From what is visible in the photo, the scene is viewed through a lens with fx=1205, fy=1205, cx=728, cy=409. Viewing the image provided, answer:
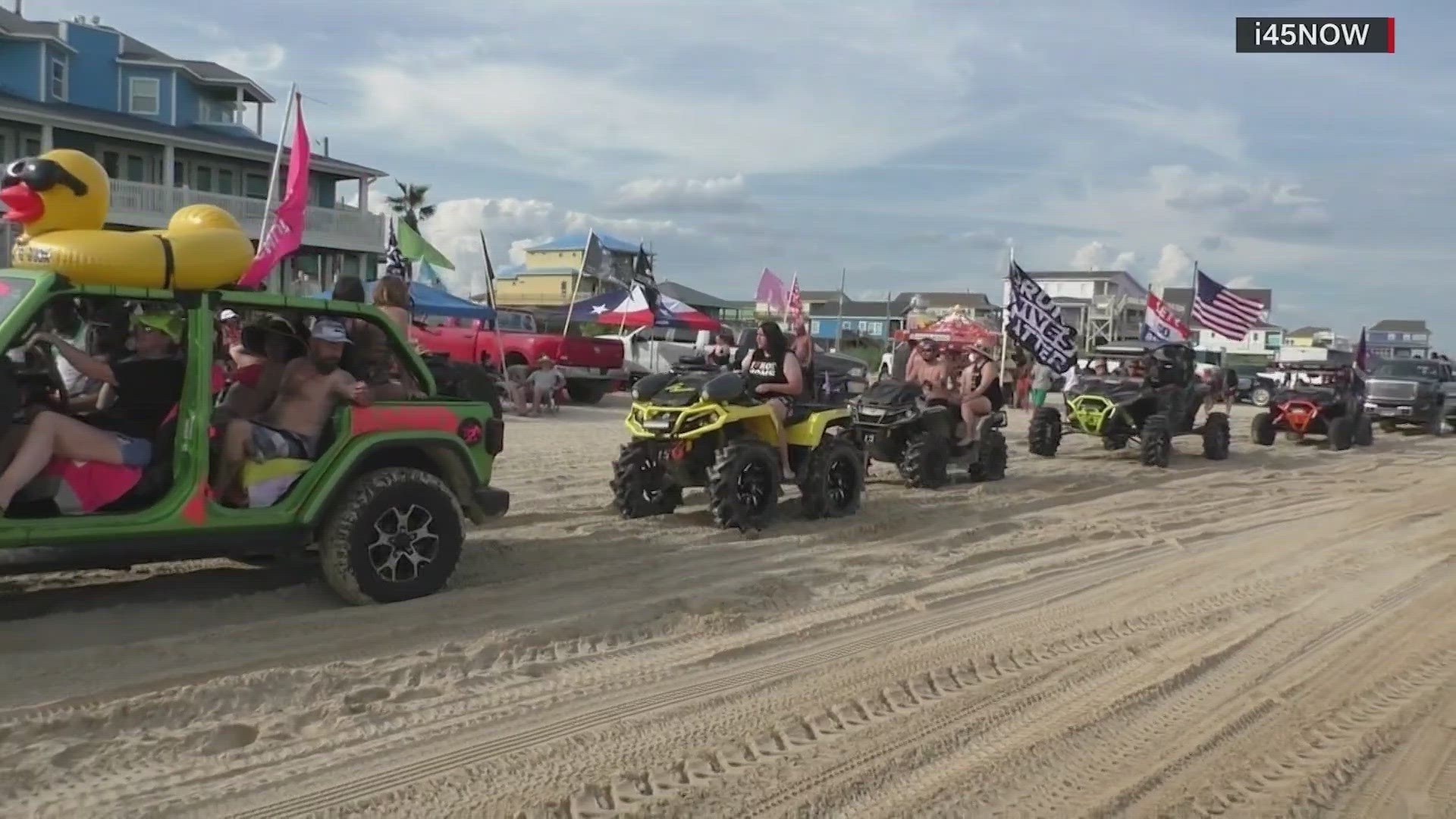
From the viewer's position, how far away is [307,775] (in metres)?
3.92

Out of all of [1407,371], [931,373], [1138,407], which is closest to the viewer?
[931,373]

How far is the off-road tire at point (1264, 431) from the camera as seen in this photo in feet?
65.2

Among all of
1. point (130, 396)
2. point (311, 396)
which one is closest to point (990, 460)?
point (311, 396)

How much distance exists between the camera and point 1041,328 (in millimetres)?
17844

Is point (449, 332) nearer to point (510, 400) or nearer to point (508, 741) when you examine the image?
point (510, 400)

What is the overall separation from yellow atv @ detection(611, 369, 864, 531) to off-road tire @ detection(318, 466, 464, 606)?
9.36 feet

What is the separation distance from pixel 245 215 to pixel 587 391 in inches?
458

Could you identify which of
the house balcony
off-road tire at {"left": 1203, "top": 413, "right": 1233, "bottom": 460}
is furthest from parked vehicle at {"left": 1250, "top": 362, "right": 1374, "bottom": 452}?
the house balcony

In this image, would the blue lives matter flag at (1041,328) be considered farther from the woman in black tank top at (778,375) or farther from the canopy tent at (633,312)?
the canopy tent at (633,312)

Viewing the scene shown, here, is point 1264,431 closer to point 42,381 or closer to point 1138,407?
point 1138,407

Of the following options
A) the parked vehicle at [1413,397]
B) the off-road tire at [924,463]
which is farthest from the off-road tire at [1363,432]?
the off-road tire at [924,463]

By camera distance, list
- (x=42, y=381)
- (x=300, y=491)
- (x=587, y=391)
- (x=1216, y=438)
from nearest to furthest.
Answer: (x=42, y=381), (x=300, y=491), (x=1216, y=438), (x=587, y=391)

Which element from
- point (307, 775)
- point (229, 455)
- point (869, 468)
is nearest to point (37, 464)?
point (229, 455)

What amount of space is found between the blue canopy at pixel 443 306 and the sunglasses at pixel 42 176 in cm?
1659
